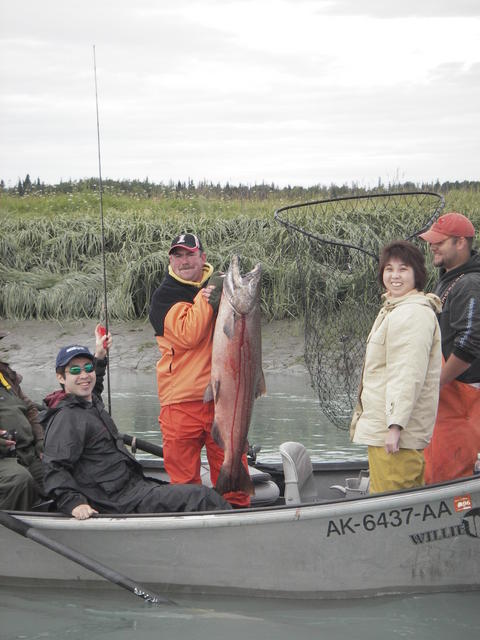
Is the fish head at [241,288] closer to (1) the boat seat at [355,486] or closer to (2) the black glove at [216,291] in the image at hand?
(2) the black glove at [216,291]

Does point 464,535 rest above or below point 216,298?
below

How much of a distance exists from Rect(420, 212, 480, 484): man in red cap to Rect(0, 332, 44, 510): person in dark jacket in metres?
2.30

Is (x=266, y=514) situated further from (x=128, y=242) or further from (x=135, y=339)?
(x=128, y=242)

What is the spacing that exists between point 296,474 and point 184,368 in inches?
36.0

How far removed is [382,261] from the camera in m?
5.31

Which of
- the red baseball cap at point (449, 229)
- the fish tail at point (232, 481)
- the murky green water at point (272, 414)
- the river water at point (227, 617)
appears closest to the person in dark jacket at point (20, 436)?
the river water at point (227, 617)

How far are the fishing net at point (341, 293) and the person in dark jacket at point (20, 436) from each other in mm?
2020

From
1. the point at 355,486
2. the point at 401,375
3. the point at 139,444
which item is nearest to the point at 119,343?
the point at 139,444

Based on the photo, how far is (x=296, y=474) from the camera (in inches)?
242

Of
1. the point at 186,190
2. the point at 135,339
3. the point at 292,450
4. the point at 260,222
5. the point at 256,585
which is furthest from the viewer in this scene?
the point at 186,190

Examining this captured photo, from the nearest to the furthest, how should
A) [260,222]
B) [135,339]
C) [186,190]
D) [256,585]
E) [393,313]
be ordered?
[393,313] < [256,585] < [135,339] < [260,222] < [186,190]

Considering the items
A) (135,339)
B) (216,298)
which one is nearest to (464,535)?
(216,298)

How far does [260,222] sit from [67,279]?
326 centimetres

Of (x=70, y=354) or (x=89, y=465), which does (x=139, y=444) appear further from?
(x=70, y=354)
